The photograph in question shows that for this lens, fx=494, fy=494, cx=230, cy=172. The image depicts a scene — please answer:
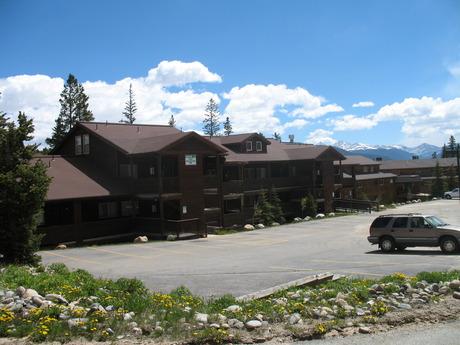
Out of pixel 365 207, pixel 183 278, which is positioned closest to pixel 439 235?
pixel 183 278

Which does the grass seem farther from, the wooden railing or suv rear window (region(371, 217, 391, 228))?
the wooden railing

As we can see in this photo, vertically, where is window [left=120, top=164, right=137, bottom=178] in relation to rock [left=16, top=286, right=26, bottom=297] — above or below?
above

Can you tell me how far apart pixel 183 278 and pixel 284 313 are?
728 cm

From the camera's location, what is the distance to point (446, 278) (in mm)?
13805

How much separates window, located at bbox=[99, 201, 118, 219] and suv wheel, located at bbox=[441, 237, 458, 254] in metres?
22.7

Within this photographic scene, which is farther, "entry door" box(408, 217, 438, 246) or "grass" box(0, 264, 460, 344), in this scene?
"entry door" box(408, 217, 438, 246)

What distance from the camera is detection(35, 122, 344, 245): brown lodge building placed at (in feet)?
110

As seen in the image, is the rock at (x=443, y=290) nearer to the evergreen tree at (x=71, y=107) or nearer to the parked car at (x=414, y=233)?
the parked car at (x=414, y=233)

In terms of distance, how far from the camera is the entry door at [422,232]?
23.4m

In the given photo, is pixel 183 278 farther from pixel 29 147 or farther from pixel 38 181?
pixel 29 147

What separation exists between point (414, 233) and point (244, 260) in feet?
27.7

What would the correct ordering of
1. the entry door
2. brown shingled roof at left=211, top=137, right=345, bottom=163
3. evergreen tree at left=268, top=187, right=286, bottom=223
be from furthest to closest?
brown shingled roof at left=211, top=137, right=345, bottom=163 → evergreen tree at left=268, top=187, right=286, bottom=223 → the entry door

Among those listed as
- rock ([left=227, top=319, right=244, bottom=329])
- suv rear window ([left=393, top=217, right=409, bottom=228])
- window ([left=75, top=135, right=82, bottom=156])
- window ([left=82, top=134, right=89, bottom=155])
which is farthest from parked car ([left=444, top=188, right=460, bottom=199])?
rock ([left=227, top=319, right=244, bottom=329])

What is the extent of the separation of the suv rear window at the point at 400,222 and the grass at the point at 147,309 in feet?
35.2
